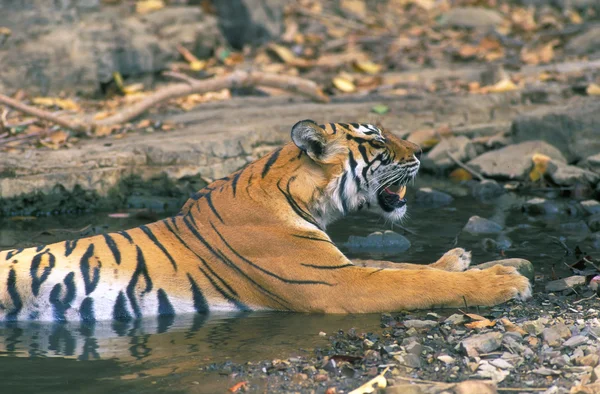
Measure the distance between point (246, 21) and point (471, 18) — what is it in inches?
133

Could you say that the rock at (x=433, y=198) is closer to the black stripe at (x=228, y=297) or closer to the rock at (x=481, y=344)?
the black stripe at (x=228, y=297)

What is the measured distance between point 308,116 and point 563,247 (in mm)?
3310

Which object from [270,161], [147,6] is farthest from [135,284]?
[147,6]

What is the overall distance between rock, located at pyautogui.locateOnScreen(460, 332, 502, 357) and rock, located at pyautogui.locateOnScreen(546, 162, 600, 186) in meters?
3.58

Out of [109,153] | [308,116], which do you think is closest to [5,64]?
[109,153]

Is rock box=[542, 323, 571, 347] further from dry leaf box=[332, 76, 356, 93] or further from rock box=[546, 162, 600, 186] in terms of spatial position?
dry leaf box=[332, 76, 356, 93]

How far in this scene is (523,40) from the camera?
1190cm

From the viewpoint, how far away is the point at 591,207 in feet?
21.2

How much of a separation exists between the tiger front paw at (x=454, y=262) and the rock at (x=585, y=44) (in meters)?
6.89

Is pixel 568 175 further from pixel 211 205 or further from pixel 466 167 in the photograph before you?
pixel 211 205

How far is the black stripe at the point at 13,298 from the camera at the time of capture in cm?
450

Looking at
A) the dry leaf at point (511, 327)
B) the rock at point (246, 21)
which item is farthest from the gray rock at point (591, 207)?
the rock at point (246, 21)

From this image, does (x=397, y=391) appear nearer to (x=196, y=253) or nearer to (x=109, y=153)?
(x=196, y=253)

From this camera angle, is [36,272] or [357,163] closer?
[36,272]
